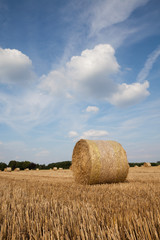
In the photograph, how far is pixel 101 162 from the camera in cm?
703

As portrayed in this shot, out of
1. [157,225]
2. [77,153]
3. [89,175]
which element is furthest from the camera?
[77,153]

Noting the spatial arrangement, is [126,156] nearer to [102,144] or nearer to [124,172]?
[124,172]

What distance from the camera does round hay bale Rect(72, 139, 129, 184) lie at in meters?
6.94

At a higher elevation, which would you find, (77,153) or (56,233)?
(77,153)

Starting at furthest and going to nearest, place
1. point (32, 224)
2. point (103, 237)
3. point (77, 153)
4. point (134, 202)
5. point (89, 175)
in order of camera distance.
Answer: point (77, 153) < point (89, 175) < point (134, 202) < point (32, 224) < point (103, 237)

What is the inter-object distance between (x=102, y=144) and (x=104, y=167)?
0.95 m

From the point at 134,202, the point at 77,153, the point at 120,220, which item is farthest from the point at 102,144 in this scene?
the point at 120,220

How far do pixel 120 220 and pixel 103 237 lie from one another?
349 millimetres

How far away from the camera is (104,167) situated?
696 centimetres

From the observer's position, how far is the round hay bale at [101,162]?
6941 millimetres

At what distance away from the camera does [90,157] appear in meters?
7.07

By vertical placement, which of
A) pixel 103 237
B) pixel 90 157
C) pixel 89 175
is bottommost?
pixel 103 237

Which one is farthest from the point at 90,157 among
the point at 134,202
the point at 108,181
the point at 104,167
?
the point at 134,202

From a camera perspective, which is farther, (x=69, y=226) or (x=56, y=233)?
(x=69, y=226)
